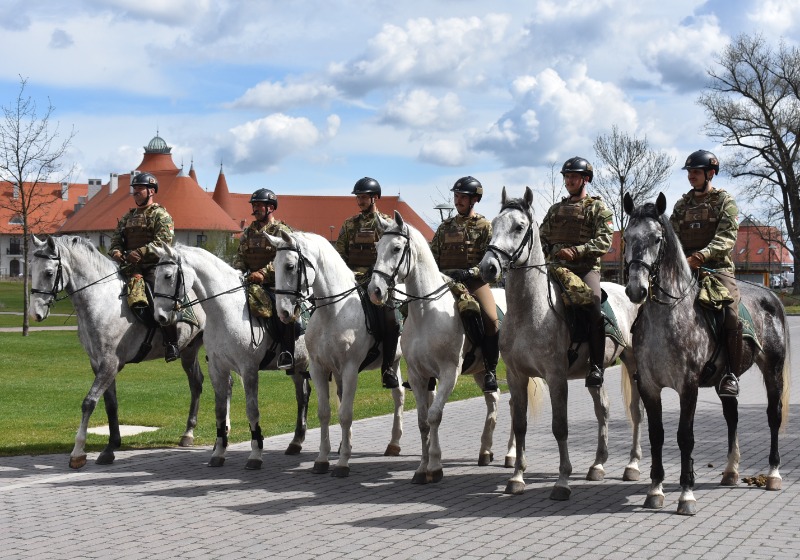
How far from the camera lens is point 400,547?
7531mm

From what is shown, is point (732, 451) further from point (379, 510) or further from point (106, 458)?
point (106, 458)

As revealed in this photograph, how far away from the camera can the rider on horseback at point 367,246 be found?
11.4 m

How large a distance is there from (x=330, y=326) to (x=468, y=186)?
2.26 m

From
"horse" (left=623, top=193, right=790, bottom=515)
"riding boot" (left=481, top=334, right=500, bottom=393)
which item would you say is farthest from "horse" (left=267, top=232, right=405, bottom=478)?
"horse" (left=623, top=193, right=790, bottom=515)

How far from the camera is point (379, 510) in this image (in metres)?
8.96

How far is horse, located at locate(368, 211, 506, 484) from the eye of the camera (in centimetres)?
1021

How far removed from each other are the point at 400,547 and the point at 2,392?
14111 millimetres

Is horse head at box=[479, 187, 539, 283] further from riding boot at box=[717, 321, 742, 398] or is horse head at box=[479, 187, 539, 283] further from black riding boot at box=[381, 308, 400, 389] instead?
black riding boot at box=[381, 308, 400, 389]

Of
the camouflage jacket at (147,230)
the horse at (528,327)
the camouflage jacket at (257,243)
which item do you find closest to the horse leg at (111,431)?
the camouflage jacket at (147,230)

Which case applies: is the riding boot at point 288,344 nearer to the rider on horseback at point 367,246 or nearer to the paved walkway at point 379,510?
the rider on horseback at point 367,246

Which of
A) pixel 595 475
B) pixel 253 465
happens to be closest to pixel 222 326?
pixel 253 465

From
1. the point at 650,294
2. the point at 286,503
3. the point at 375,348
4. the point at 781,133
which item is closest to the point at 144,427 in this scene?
the point at 375,348

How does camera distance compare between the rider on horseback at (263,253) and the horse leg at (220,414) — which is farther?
the rider on horseback at (263,253)

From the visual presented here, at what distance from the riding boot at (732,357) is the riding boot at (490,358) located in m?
2.54
